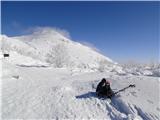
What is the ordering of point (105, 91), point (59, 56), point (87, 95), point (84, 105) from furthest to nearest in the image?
point (59, 56) < point (87, 95) < point (105, 91) < point (84, 105)

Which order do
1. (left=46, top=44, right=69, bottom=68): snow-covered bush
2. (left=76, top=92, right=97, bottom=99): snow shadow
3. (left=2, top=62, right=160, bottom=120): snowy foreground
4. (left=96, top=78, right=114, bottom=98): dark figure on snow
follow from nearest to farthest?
(left=2, top=62, right=160, bottom=120): snowy foreground → (left=96, top=78, right=114, bottom=98): dark figure on snow → (left=76, top=92, right=97, bottom=99): snow shadow → (left=46, top=44, right=69, bottom=68): snow-covered bush

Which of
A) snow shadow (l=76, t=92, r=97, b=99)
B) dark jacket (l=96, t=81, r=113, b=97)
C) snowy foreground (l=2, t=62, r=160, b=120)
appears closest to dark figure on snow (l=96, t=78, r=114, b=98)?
dark jacket (l=96, t=81, r=113, b=97)

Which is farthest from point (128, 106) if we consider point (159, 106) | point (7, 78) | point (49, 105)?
point (7, 78)

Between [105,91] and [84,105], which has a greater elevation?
[105,91]

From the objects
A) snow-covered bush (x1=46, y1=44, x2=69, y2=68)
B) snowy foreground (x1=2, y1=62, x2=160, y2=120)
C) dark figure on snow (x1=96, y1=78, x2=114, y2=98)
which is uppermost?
snow-covered bush (x1=46, y1=44, x2=69, y2=68)

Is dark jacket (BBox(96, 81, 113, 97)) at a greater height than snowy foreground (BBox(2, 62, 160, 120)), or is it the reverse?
dark jacket (BBox(96, 81, 113, 97))

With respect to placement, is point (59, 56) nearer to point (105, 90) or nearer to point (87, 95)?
point (87, 95)

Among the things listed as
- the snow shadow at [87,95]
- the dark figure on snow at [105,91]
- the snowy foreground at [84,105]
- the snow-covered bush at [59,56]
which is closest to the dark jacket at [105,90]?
the dark figure on snow at [105,91]

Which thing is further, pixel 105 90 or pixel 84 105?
pixel 105 90

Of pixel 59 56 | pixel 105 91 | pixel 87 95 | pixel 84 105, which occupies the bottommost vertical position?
pixel 84 105

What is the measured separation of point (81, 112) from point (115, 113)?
1830mm

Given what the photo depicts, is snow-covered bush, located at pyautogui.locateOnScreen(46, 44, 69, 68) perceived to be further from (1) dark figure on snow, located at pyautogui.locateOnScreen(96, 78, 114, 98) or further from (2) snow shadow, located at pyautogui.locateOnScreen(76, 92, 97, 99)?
(1) dark figure on snow, located at pyautogui.locateOnScreen(96, 78, 114, 98)

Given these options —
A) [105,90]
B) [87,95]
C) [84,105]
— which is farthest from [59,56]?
[84,105]

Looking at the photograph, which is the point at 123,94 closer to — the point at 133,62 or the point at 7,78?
the point at 7,78
